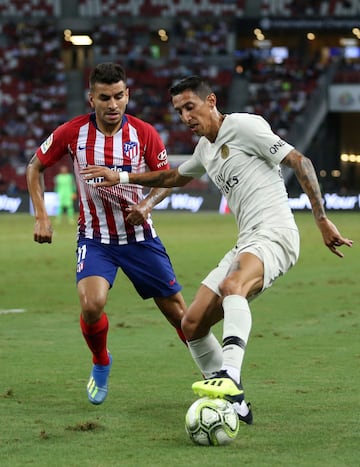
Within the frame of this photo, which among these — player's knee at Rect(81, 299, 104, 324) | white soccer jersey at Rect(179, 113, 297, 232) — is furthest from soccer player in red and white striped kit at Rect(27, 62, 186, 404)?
white soccer jersey at Rect(179, 113, 297, 232)

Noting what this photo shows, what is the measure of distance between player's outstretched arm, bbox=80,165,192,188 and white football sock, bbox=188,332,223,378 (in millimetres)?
1128

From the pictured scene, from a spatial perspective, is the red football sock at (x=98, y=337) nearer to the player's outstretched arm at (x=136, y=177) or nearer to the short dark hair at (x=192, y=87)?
the player's outstretched arm at (x=136, y=177)

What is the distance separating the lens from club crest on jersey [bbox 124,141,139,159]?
25.1ft

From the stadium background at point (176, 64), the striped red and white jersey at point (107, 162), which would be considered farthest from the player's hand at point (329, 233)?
the stadium background at point (176, 64)

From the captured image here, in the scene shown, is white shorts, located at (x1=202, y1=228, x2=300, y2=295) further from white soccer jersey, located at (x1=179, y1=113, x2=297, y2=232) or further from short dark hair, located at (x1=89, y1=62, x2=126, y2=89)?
short dark hair, located at (x1=89, y1=62, x2=126, y2=89)

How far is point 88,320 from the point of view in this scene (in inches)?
287

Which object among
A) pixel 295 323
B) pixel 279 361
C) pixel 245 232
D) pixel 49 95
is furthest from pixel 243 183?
pixel 49 95

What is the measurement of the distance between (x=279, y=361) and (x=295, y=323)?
2.70 metres

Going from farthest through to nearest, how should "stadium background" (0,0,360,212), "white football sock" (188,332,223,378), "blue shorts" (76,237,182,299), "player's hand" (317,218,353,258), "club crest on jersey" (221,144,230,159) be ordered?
"stadium background" (0,0,360,212) → "blue shorts" (76,237,182,299) → "white football sock" (188,332,223,378) → "club crest on jersey" (221,144,230,159) → "player's hand" (317,218,353,258)

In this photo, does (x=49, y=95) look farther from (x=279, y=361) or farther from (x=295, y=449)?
(x=295, y=449)

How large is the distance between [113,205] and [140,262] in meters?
0.46

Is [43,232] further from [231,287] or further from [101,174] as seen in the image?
[231,287]

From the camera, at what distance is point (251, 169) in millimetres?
6625

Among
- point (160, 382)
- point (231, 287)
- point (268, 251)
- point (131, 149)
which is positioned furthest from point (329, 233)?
point (160, 382)
